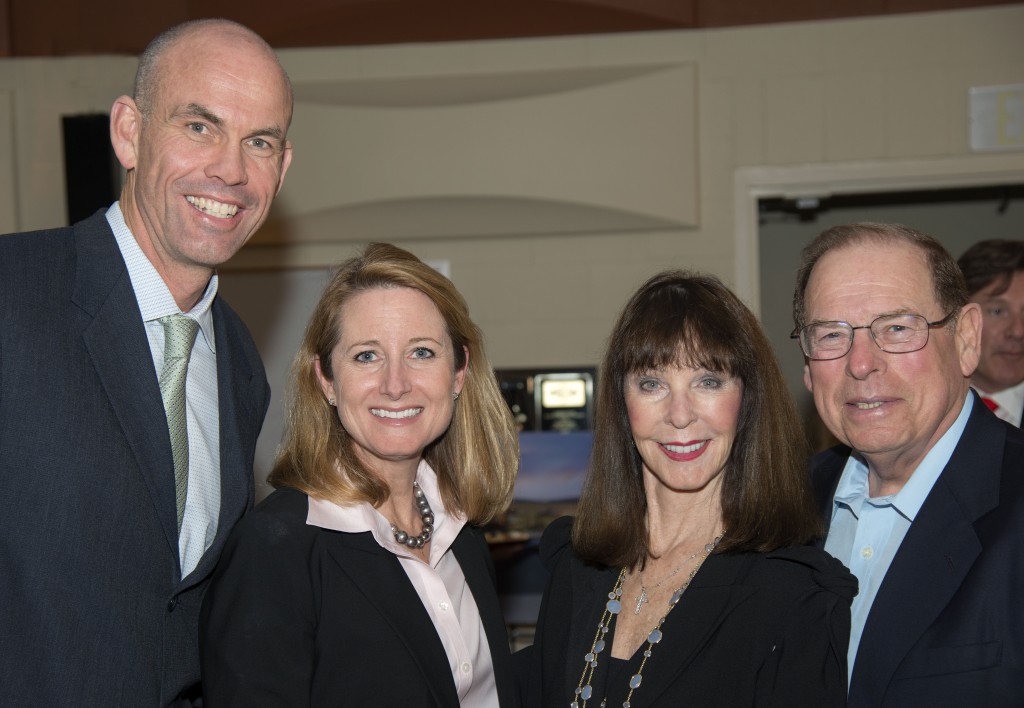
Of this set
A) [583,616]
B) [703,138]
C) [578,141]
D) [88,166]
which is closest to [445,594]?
[583,616]

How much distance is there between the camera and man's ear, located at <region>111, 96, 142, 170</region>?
6.52ft

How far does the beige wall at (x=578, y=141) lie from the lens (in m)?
4.44

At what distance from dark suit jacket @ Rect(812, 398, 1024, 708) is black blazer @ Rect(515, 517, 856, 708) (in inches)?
3.4

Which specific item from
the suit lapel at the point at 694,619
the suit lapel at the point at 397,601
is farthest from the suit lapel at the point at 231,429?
the suit lapel at the point at 694,619

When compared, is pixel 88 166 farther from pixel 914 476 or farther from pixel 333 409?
pixel 914 476

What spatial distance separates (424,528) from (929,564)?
1.00 meters

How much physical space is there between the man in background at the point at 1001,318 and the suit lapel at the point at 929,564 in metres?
1.91

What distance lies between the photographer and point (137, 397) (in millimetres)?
1803

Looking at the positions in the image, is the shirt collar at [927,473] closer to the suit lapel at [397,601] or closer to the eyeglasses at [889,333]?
the eyeglasses at [889,333]

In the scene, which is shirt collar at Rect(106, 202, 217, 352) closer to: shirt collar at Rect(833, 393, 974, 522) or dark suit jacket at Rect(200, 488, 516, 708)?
dark suit jacket at Rect(200, 488, 516, 708)

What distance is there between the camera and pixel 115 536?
68.4 inches

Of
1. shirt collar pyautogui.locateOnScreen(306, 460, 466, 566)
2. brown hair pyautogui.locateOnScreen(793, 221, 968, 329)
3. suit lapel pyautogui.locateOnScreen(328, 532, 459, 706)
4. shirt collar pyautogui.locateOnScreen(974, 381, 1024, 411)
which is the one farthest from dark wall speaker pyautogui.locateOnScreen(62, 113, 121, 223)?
shirt collar pyautogui.locateOnScreen(974, 381, 1024, 411)

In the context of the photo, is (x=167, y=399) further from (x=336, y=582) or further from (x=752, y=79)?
(x=752, y=79)

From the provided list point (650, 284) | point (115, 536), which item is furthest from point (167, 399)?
point (650, 284)
